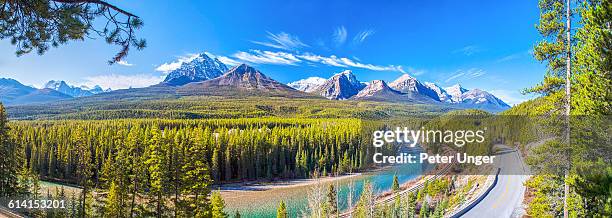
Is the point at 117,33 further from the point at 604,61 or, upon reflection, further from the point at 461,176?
the point at 461,176

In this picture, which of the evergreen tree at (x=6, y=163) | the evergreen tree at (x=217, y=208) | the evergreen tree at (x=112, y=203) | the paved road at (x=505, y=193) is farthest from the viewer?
the paved road at (x=505, y=193)

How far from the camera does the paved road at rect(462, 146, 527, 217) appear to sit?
29.5 meters

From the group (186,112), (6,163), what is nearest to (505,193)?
(6,163)

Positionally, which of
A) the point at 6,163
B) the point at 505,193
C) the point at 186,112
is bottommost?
the point at 505,193

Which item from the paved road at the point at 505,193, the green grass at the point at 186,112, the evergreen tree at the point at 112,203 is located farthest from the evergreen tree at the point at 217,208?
the green grass at the point at 186,112

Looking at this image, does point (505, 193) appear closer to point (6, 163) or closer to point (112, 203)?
point (112, 203)

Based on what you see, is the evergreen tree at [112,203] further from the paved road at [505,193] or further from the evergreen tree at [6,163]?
the paved road at [505,193]

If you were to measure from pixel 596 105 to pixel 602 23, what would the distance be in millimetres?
2075

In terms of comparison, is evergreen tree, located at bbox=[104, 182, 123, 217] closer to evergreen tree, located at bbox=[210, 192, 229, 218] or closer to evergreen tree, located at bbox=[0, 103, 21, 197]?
evergreen tree, located at bbox=[210, 192, 229, 218]

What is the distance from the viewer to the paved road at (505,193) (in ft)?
96.8

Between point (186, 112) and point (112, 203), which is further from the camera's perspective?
point (186, 112)

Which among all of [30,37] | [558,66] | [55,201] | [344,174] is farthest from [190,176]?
[344,174]

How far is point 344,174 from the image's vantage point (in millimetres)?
59406

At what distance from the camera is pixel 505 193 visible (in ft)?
115
